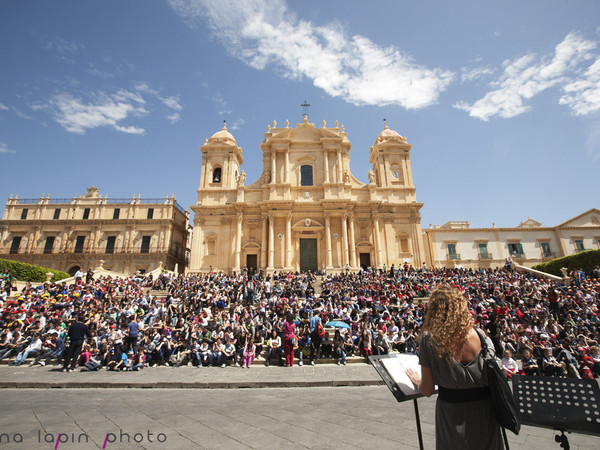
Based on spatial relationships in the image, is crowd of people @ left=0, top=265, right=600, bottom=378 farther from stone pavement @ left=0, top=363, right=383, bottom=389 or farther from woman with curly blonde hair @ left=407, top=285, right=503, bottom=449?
woman with curly blonde hair @ left=407, top=285, right=503, bottom=449

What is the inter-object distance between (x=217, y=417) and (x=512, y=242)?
123ft

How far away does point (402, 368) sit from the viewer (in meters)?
2.74

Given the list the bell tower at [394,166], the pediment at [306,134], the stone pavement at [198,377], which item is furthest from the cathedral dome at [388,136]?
the stone pavement at [198,377]

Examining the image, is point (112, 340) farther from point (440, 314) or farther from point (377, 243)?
point (377, 243)

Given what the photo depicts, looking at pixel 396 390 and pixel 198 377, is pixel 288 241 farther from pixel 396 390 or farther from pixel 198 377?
pixel 396 390

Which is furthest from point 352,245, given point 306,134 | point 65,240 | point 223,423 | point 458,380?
point 65,240

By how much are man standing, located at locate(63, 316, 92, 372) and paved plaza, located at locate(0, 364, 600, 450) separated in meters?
1.38

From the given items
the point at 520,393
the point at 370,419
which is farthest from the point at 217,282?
the point at 520,393

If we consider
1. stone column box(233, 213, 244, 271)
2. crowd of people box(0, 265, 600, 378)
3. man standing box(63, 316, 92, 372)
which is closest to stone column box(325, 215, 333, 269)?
stone column box(233, 213, 244, 271)

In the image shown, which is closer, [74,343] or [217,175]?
[74,343]

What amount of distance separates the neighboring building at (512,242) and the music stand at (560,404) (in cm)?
3257

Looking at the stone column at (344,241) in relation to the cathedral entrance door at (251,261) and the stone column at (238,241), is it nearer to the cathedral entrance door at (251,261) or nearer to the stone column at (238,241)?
the cathedral entrance door at (251,261)

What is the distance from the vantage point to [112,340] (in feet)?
33.7

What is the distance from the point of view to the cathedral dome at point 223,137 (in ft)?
106
